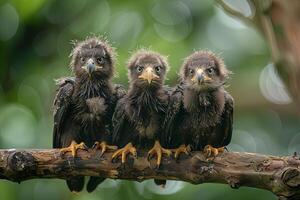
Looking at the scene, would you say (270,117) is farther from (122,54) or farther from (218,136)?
(218,136)

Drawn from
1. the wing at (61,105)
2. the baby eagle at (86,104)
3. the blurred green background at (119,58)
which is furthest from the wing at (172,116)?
the blurred green background at (119,58)

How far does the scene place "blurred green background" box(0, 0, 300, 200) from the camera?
9.52m

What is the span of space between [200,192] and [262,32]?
342cm

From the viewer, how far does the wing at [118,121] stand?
6.50 metres

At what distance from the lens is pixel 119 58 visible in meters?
9.12

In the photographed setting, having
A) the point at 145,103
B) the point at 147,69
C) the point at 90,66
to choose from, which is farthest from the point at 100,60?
the point at 145,103

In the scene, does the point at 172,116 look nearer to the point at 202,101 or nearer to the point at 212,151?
the point at 202,101

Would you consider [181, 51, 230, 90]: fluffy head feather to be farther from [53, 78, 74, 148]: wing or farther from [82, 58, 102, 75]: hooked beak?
[53, 78, 74, 148]: wing

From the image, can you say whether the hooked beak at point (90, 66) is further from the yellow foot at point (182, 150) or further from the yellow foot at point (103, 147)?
the yellow foot at point (182, 150)

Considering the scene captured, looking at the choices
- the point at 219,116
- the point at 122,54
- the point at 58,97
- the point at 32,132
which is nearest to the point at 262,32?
the point at 219,116

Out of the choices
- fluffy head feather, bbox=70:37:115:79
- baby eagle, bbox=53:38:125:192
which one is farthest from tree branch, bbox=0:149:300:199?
fluffy head feather, bbox=70:37:115:79

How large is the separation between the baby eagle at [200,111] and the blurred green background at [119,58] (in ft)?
8.43

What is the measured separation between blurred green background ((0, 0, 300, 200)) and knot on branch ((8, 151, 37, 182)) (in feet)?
9.97

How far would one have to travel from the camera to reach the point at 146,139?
649cm
